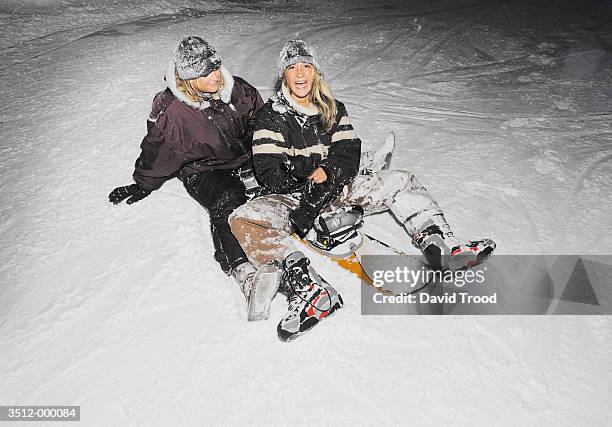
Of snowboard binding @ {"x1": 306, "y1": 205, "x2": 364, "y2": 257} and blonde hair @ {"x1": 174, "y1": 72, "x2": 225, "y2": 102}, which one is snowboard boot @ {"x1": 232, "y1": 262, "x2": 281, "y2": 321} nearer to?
snowboard binding @ {"x1": 306, "y1": 205, "x2": 364, "y2": 257}

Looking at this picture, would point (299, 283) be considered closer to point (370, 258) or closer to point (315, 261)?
point (315, 261)

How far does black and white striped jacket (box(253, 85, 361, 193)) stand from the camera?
2734 millimetres

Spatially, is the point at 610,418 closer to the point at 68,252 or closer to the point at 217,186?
the point at 217,186

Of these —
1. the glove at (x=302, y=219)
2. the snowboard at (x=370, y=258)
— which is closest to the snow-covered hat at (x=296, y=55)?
the glove at (x=302, y=219)

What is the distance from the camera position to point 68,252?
2951 millimetres

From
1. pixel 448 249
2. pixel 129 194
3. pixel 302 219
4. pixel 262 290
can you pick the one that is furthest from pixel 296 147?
pixel 129 194

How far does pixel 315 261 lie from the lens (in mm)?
2854

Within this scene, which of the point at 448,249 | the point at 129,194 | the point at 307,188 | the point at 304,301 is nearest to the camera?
the point at 304,301

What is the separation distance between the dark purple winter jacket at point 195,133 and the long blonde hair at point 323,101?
0.58 meters

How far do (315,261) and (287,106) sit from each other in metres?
1.02

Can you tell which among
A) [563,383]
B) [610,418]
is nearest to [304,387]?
[563,383]

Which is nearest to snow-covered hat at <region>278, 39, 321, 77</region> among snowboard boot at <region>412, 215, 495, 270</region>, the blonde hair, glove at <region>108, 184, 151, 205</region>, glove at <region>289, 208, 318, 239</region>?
the blonde hair

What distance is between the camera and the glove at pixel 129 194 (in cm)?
326

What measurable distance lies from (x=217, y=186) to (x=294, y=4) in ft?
22.4
